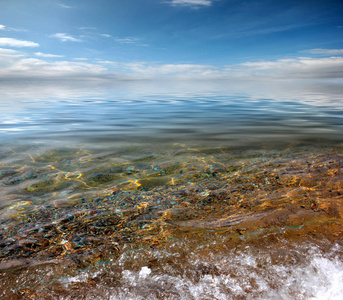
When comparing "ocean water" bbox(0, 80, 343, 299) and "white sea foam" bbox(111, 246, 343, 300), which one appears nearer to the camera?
"white sea foam" bbox(111, 246, 343, 300)

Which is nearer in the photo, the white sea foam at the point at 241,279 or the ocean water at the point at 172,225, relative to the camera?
the white sea foam at the point at 241,279

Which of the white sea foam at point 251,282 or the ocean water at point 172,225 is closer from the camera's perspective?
the white sea foam at point 251,282

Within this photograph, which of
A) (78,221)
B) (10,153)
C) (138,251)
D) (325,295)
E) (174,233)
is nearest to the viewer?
(325,295)

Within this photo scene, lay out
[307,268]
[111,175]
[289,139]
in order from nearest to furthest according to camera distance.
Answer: [307,268] → [111,175] → [289,139]

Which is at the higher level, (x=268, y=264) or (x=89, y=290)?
(x=268, y=264)

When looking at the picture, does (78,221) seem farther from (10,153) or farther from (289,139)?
(289,139)

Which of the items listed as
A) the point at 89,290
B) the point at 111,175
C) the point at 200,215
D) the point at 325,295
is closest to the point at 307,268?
the point at 325,295

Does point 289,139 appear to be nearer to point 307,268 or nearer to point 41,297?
point 307,268

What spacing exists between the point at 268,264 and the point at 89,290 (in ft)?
4.74

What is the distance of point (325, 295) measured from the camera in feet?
5.41

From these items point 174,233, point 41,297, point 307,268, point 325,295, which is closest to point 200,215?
point 174,233

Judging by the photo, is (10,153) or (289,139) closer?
(10,153)

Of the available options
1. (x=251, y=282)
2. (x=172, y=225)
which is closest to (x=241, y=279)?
(x=251, y=282)

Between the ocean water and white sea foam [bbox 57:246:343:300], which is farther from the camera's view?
the ocean water
